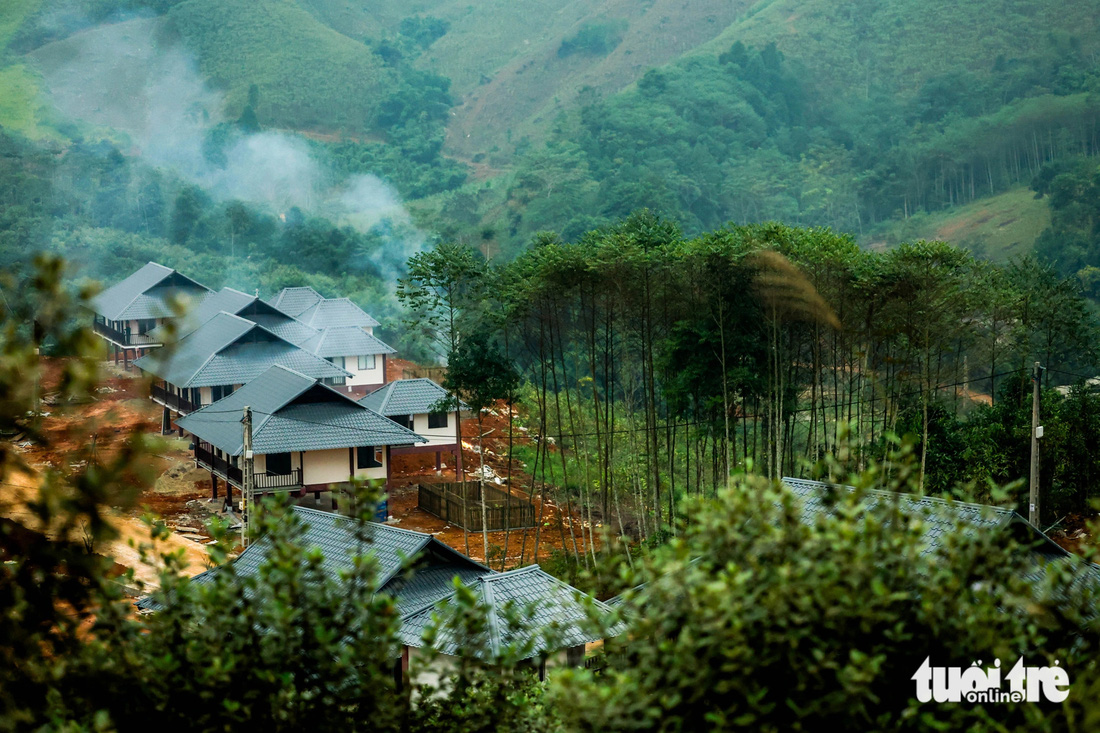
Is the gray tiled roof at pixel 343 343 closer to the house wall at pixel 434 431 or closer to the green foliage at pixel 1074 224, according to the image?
the house wall at pixel 434 431

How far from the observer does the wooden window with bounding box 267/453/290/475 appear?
19031mm

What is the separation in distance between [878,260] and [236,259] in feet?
112

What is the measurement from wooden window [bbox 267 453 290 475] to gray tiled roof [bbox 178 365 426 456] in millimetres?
565

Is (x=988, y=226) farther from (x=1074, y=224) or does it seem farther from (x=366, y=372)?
(x=366, y=372)

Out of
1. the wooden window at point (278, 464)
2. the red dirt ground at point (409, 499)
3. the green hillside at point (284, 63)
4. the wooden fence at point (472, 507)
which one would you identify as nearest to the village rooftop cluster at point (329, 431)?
→ the wooden window at point (278, 464)

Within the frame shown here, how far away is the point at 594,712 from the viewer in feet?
11.3

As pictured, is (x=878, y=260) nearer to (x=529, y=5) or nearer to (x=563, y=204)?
(x=563, y=204)

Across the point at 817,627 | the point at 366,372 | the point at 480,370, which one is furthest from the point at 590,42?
the point at 817,627

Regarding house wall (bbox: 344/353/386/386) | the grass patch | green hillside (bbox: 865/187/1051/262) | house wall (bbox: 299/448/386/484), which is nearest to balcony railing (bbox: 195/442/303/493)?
house wall (bbox: 299/448/386/484)

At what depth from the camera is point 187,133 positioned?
58375mm

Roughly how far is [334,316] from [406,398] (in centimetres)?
766

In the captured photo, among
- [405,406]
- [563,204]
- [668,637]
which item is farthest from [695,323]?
[563,204]

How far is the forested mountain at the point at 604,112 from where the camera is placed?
48.4m

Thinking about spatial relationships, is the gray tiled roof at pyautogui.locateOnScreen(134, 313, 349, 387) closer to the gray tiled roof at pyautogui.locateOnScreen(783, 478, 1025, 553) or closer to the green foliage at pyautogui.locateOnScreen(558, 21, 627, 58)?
the gray tiled roof at pyautogui.locateOnScreen(783, 478, 1025, 553)
